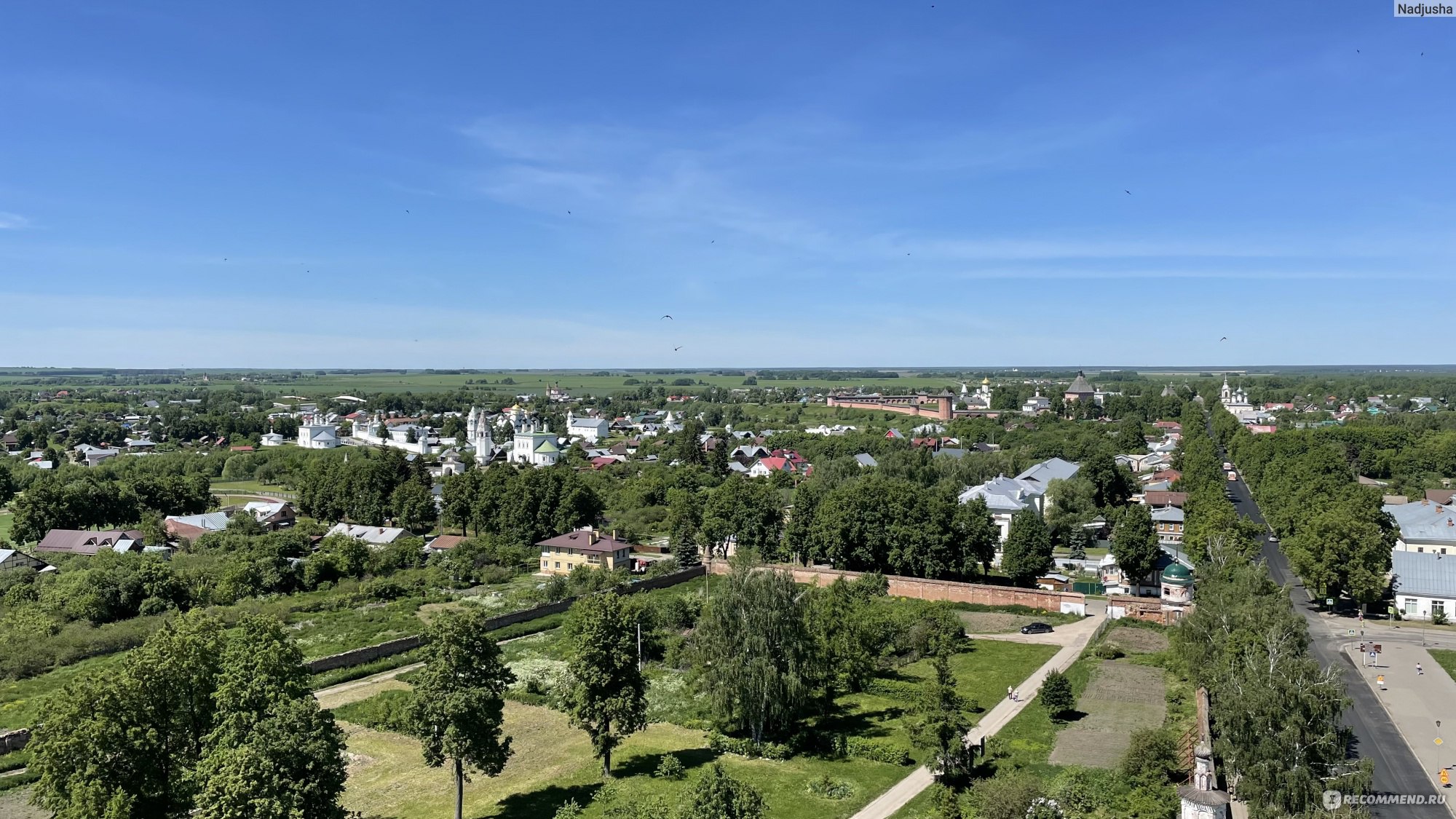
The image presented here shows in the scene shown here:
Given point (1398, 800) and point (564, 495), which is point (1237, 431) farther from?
point (1398, 800)

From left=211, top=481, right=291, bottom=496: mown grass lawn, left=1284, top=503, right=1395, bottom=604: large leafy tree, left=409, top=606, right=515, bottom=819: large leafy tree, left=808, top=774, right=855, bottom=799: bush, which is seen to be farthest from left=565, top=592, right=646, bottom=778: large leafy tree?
left=211, top=481, right=291, bottom=496: mown grass lawn

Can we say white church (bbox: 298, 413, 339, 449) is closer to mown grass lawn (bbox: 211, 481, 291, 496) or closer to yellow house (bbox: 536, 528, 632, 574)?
mown grass lawn (bbox: 211, 481, 291, 496)

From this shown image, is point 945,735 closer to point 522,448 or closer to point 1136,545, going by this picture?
point 1136,545

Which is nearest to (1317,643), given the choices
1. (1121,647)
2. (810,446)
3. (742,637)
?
(1121,647)

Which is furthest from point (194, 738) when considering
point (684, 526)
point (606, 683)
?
point (684, 526)

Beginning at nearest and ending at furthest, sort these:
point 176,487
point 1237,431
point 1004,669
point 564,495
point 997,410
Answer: point 1004,669, point 564,495, point 176,487, point 1237,431, point 997,410

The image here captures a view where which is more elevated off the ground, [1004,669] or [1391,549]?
[1391,549]
